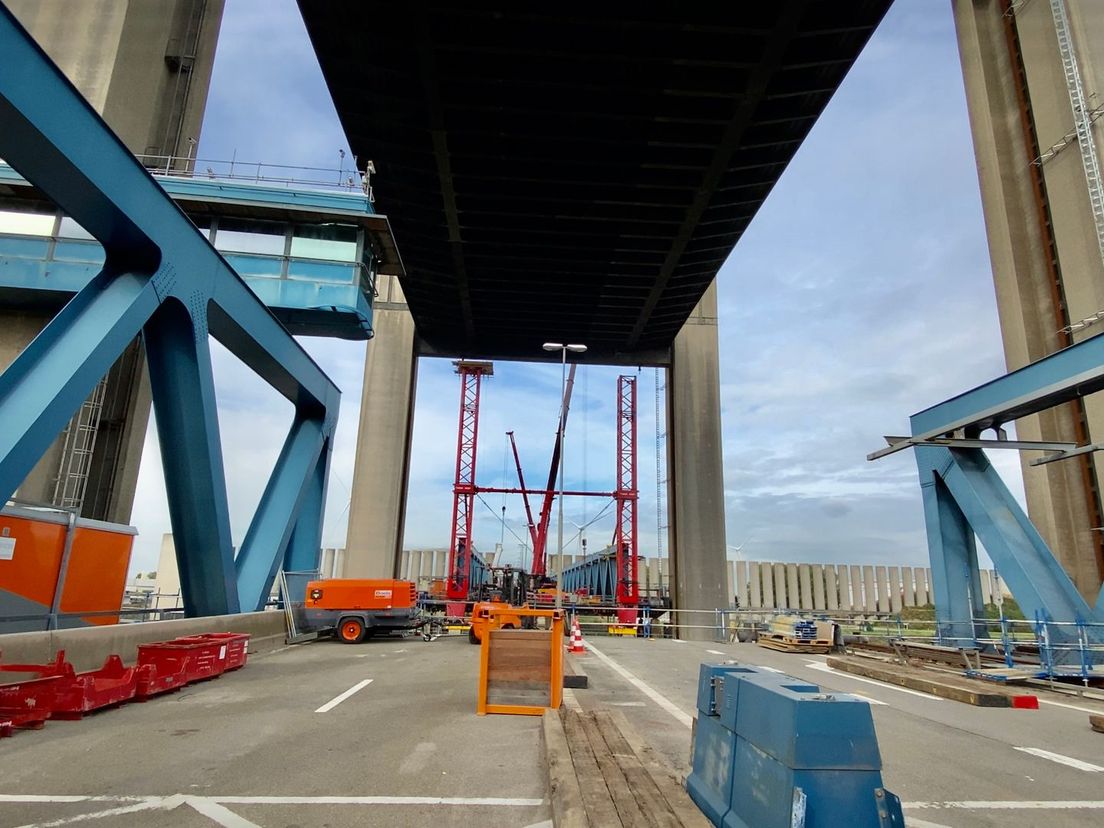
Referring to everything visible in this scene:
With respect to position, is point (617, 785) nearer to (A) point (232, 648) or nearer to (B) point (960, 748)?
(B) point (960, 748)

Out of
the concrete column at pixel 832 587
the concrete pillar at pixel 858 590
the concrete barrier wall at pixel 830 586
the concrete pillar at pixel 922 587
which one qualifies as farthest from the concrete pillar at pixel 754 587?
the concrete pillar at pixel 922 587

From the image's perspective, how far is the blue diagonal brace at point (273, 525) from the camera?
53.3ft

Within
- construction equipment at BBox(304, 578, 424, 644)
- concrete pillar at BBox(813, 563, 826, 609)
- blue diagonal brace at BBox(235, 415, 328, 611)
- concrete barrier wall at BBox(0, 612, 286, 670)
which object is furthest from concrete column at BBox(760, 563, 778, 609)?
concrete barrier wall at BBox(0, 612, 286, 670)

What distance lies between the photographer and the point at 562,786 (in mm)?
4652

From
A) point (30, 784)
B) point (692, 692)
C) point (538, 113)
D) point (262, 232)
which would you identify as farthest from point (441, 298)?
point (30, 784)

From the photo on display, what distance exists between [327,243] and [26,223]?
318 inches

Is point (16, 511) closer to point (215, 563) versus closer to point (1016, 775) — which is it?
point (215, 563)

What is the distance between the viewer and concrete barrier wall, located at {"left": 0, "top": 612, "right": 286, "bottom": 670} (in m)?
8.66

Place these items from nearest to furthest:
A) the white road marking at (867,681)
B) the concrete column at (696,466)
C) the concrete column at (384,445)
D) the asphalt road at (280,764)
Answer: the asphalt road at (280,764) → the white road marking at (867,681) → the concrete column at (384,445) → the concrete column at (696,466)

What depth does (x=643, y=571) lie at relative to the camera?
87688 millimetres

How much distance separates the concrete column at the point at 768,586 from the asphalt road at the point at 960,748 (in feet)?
221

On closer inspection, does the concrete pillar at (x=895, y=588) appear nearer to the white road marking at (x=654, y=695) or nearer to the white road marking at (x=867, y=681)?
the white road marking at (x=867, y=681)

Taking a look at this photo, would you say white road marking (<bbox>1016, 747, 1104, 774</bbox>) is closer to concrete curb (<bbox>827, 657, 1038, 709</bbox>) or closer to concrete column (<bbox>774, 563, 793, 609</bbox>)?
concrete curb (<bbox>827, 657, 1038, 709</bbox>)

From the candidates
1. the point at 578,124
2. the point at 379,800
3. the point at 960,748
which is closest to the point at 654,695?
the point at 960,748
